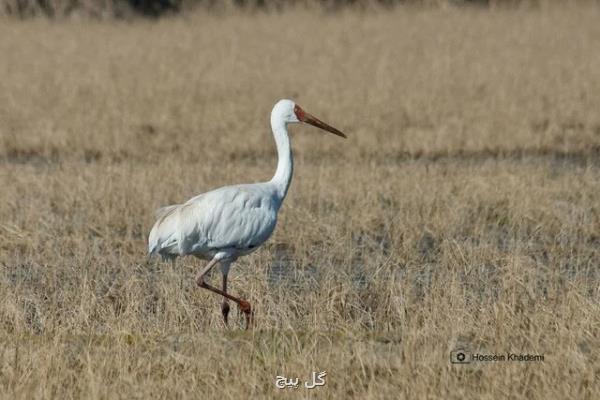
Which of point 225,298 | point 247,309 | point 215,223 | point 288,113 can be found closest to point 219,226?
point 215,223

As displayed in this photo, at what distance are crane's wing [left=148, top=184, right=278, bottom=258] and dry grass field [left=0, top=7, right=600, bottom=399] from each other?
1.25 feet

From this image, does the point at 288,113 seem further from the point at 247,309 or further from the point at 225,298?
the point at 247,309

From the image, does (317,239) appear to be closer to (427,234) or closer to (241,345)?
(427,234)

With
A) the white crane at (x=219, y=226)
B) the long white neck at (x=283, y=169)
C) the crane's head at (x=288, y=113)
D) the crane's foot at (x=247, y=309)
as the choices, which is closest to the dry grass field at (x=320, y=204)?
the crane's foot at (x=247, y=309)

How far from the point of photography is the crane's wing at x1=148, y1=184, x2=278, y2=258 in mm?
8039

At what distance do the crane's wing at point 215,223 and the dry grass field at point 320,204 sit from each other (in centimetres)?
38

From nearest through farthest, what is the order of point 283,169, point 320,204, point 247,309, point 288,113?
point 247,309, point 283,169, point 288,113, point 320,204

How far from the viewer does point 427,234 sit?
1109 centimetres

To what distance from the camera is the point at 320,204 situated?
39.5ft

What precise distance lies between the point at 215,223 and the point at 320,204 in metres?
3.98

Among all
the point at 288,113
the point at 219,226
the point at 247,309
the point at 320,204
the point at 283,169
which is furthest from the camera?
the point at 320,204

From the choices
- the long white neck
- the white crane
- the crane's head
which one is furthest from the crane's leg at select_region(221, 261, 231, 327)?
the crane's head

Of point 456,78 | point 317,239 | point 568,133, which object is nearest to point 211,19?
point 456,78

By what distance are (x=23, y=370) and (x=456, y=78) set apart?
49.7 feet
